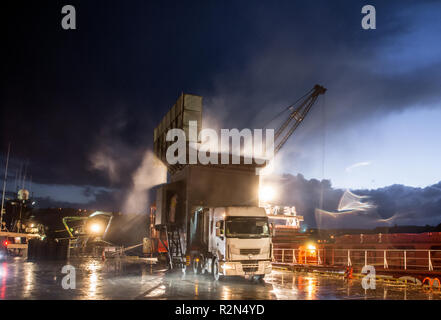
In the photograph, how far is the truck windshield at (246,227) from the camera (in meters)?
16.0

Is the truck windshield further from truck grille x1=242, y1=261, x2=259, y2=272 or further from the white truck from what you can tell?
truck grille x1=242, y1=261, x2=259, y2=272

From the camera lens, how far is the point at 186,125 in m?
28.7

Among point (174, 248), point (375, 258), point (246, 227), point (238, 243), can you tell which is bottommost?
point (375, 258)

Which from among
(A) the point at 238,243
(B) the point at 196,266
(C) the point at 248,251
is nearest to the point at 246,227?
(A) the point at 238,243

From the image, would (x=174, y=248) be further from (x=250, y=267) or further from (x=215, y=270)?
(x=250, y=267)

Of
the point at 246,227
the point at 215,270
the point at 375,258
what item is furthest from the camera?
the point at 375,258

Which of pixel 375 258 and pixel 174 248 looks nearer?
pixel 174 248

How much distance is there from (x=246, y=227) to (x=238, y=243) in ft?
2.78

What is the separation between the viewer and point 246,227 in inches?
639

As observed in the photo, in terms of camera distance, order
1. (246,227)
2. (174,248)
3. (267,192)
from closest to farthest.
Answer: (246,227)
(174,248)
(267,192)

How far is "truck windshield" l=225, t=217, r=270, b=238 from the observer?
16.0 meters

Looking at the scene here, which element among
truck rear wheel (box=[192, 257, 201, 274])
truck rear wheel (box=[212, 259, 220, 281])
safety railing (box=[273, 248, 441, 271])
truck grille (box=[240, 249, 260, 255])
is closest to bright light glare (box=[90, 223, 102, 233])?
safety railing (box=[273, 248, 441, 271])
